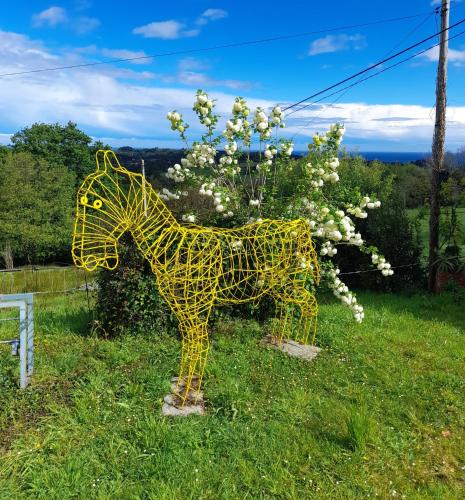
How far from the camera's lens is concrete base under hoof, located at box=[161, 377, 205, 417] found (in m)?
4.13

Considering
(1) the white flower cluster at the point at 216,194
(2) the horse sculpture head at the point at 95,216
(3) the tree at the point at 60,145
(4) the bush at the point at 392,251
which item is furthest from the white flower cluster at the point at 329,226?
(3) the tree at the point at 60,145

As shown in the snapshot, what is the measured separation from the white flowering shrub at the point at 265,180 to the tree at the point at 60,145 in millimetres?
23859

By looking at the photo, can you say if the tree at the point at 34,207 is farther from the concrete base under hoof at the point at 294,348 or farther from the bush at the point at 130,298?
the concrete base under hoof at the point at 294,348

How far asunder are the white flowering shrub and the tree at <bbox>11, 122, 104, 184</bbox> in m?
23.9

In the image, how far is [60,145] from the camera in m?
29.4

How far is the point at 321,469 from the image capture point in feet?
11.2

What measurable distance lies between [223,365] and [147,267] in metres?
1.75

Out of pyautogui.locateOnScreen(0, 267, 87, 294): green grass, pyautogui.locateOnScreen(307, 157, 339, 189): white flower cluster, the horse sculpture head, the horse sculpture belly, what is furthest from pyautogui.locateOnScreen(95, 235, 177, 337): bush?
pyautogui.locateOnScreen(0, 267, 87, 294): green grass

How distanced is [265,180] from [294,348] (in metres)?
2.77

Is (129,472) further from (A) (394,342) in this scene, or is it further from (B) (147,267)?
(A) (394,342)

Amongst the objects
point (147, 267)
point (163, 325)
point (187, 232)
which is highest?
point (187, 232)

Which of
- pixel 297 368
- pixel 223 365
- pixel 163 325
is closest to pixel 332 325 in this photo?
pixel 297 368

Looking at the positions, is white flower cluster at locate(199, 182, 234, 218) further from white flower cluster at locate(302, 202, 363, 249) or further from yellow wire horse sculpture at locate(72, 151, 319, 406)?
white flower cluster at locate(302, 202, 363, 249)

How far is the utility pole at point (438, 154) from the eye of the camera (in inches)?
308
